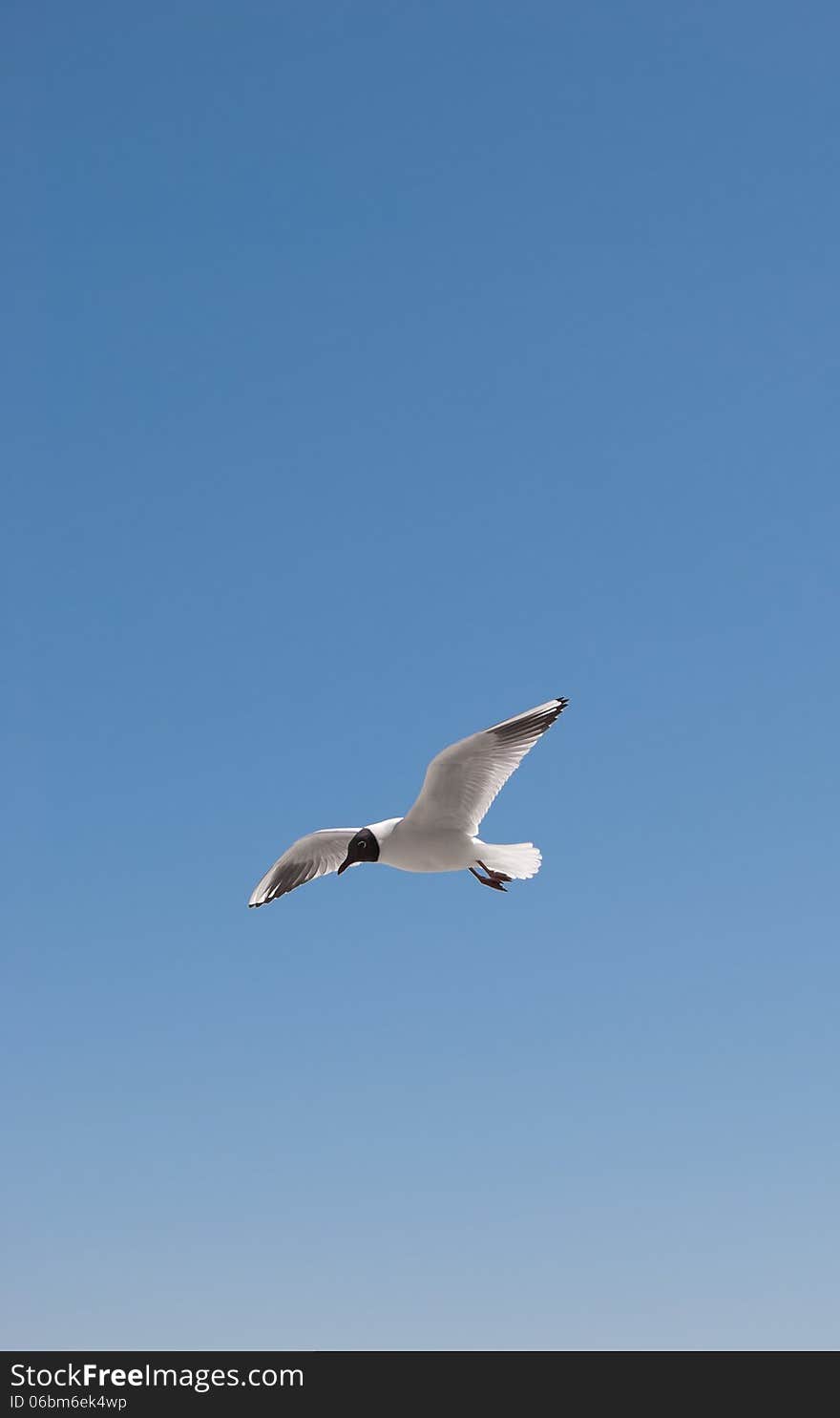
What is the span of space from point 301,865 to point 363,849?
1.97 m

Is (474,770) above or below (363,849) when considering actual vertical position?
above

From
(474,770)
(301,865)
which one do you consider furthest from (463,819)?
(301,865)

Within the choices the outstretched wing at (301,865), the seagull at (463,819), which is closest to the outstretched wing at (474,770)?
the seagull at (463,819)

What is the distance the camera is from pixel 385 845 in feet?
95.8

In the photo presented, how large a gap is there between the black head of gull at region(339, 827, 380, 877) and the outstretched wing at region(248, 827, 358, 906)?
1352 mm

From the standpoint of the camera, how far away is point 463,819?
29.1 meters

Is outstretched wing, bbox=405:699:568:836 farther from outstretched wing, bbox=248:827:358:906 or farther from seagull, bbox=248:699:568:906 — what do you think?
outstretched wing, bbox=248:827:358:906

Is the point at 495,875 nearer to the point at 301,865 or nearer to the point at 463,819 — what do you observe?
the point at 463,819

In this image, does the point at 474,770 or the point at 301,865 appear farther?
the point at 301,865

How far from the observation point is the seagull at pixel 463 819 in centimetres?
2852

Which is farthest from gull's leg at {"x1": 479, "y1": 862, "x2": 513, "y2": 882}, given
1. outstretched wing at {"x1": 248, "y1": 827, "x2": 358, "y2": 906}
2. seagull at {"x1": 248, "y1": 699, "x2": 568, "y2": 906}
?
outstretched wing at {"x1": 248, "y1": 827, "x2": 358, "y2": 906}
